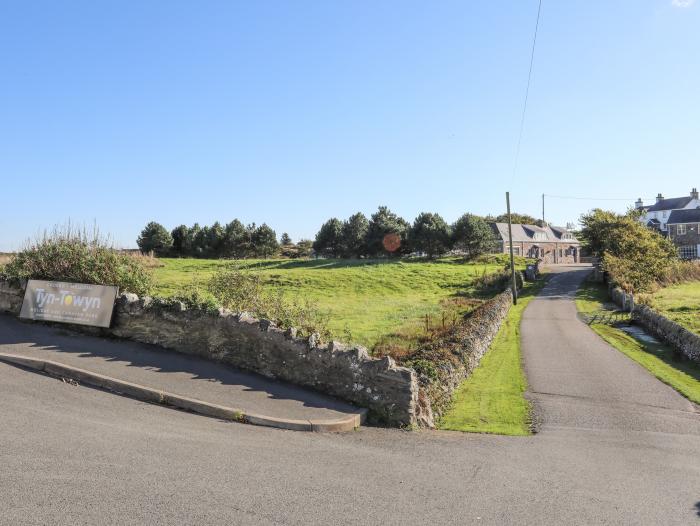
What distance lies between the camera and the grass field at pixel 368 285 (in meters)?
25.8

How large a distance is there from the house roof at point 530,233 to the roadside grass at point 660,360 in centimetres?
5732

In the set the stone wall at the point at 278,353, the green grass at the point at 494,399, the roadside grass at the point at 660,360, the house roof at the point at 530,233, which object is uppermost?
the house roof at the point at 530,233

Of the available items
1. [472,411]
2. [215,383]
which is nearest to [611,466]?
[472,411]

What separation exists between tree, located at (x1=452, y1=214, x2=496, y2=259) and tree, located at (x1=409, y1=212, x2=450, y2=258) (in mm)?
1397

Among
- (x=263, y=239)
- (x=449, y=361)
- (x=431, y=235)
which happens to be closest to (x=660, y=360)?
(x=449, y=361)

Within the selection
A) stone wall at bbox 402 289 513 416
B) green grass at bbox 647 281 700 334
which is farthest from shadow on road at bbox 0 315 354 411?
green grass at bbox 647 281 700 334

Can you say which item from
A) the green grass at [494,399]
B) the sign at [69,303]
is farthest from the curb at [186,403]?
the green grass at [494,399]

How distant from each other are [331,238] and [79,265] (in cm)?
6420

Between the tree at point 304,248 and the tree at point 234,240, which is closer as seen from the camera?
the tree at point 234,240

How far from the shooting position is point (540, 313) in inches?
1243

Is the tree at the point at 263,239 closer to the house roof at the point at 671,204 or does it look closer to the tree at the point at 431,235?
the tree at the point at 431,235

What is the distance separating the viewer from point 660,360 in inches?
721

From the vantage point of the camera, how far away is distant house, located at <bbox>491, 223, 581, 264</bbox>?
82.8m

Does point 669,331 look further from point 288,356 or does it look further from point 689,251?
point 689,251
